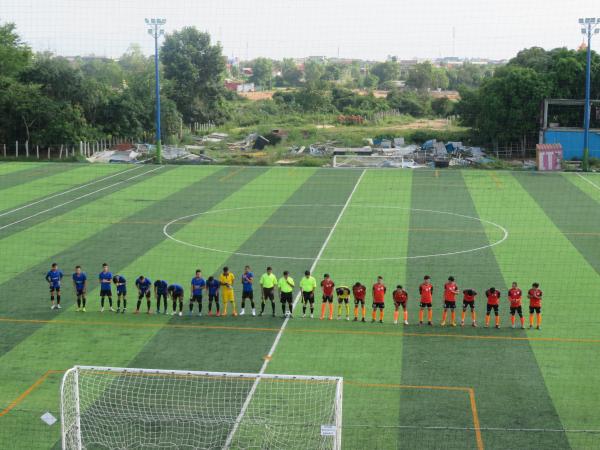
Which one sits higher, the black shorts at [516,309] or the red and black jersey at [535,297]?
the red and black jersey at [535,297]

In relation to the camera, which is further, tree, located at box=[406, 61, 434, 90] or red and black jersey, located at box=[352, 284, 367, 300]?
tree, located at box=[406, 61, 434, 90]

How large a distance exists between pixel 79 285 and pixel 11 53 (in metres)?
49.9

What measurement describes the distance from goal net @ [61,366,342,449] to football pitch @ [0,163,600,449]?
0.58 meters

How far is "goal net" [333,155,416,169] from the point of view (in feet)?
161

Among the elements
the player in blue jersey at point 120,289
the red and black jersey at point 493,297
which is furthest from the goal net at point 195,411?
the red and black jersey at point 493,297

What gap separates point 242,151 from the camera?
58.8 m

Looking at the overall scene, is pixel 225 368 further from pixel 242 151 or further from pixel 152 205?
pixel 242 151

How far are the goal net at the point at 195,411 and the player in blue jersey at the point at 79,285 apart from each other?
464 cm

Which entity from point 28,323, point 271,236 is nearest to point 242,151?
point 271,236

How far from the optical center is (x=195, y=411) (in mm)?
15094

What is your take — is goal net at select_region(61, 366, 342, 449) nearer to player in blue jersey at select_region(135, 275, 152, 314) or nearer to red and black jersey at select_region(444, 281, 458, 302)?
player in blue jersey at select_region(135, 275, 152, 314)

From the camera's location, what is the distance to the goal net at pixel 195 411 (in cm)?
1377

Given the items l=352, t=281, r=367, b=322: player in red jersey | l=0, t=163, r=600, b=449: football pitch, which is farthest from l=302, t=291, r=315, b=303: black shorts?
l=352, t=281, r=367, b=322: player in red jersey

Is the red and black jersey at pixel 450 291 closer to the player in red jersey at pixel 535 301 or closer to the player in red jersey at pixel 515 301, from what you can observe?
the player in red jersey at pixel 515 301
